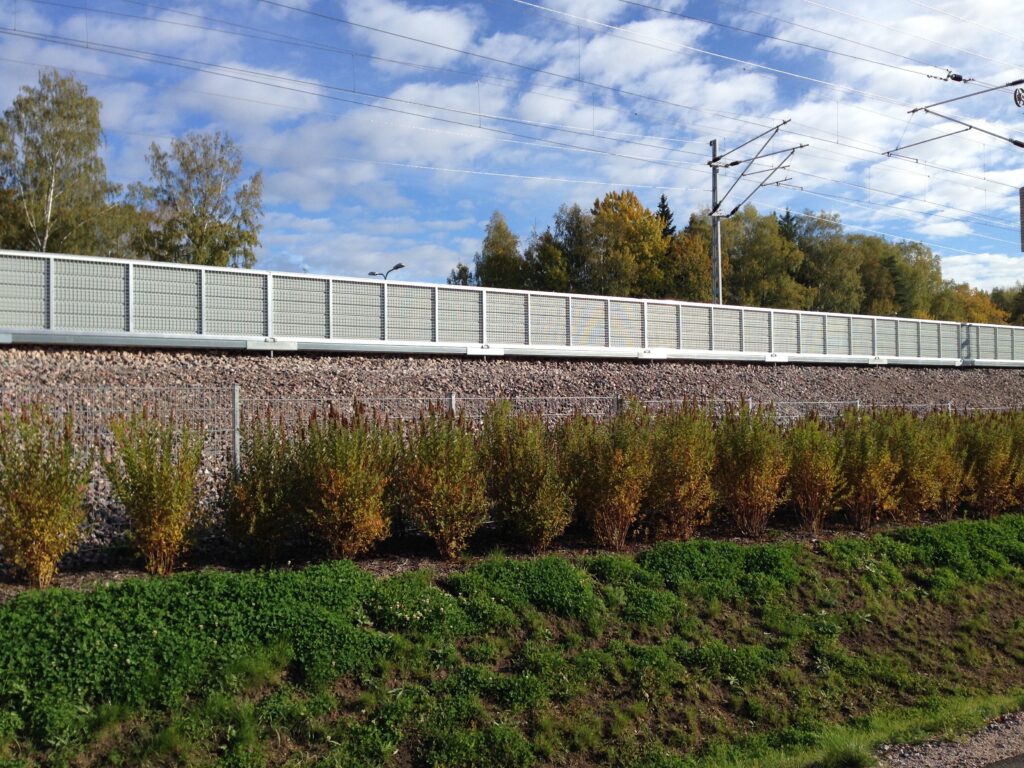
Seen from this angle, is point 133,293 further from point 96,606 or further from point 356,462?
point 96,606

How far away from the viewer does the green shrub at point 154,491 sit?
8172 millimetres

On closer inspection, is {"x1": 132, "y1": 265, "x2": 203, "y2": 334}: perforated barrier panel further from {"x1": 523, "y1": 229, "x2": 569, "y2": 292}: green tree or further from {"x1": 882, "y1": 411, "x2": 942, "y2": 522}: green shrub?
{"x1": 523, "y1": 229, "x2": 569, "y2": 292}: green tree

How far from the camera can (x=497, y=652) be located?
23.8 feet

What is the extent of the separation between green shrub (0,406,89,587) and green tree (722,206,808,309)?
54.6 m

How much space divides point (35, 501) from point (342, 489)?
2645 mm

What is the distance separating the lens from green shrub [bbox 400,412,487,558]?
9.18m

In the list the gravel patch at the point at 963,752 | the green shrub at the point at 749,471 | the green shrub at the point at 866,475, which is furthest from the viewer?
the green shrub at the point at 866,475

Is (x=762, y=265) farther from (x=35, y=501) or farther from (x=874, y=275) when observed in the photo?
(x=35, y=501)

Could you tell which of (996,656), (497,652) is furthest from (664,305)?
(497,652)

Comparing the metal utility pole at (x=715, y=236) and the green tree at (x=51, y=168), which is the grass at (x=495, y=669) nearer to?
the metal utility pole at (x=715, y=236)

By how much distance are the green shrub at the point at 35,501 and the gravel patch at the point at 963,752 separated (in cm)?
687

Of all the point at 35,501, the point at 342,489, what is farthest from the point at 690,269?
the point at 35,501

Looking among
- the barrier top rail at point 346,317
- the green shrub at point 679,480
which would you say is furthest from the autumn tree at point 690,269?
the green shrub at point 679,480

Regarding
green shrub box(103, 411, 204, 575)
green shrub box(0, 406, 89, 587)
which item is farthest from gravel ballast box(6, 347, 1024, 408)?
green shrub box(0, 406, 89, 587)
